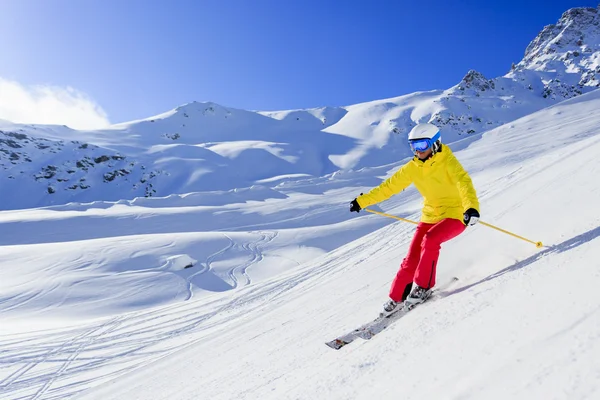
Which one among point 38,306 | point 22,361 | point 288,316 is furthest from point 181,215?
point 288,316

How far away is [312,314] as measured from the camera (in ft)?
16.2

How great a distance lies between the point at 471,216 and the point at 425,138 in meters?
0.89

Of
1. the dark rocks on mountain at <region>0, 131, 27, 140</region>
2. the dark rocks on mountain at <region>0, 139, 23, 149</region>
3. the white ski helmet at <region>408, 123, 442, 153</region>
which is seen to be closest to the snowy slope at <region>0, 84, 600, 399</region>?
the white ski helmet at <region>408, 123, 442, 153</region>

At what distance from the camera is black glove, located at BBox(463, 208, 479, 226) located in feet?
10.4

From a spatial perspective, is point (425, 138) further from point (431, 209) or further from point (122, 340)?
point (122, 340)

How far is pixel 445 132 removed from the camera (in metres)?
66.4

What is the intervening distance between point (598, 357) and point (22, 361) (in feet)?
27.3

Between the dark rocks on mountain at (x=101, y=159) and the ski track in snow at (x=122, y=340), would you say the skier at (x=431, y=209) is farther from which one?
the dark rocks on mountain at (x=101, y=159)

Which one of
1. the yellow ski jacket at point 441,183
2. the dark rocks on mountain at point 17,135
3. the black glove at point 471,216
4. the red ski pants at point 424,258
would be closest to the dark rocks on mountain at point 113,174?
the dark rocks on mountain at point 17,135

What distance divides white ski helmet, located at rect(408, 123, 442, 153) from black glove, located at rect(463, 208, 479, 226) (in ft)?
2.51

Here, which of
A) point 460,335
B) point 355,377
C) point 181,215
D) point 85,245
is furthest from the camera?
point 181,215

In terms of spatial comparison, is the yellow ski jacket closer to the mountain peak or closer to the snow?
the snow

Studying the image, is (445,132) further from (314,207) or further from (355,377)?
(355,377)

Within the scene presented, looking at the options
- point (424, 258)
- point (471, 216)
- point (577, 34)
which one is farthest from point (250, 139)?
point (577, 34)
